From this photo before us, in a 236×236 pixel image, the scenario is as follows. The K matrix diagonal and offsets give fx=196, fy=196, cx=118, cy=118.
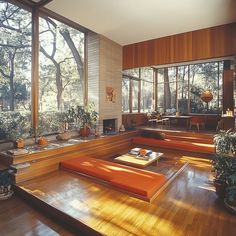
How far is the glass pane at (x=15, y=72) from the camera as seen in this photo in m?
4.51

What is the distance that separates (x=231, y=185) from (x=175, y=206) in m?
0.86

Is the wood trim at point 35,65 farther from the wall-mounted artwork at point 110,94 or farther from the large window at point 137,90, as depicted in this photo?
the large window at point 137,90

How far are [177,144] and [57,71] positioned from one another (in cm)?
443

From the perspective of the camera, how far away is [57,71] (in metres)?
5.81

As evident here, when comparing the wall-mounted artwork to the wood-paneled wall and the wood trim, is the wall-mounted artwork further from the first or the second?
the wood trim

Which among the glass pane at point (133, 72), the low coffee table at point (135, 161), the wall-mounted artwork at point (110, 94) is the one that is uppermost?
the glass pane at point (133, 72)

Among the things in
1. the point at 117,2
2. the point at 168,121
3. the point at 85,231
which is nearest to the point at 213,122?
the point at 168,121

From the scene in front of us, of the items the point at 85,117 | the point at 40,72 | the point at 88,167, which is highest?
the point at 40,72

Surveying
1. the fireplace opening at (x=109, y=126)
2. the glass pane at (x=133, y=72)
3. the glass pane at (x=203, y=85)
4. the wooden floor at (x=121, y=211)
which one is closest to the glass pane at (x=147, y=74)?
the glass pane at (x=133, y=72)

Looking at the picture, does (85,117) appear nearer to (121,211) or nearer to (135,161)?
(135,161)

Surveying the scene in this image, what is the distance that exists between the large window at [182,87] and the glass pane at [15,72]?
532cm

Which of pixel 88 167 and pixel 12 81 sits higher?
pixel 12 81

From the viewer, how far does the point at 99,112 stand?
683 centimetres

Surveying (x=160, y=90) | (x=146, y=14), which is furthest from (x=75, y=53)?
(x=160, y=90)
